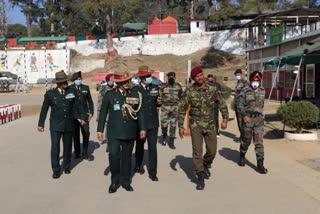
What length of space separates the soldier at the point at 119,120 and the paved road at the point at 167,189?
0.29m

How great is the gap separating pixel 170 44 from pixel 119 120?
187ft

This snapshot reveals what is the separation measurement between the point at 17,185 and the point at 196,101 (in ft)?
10.5

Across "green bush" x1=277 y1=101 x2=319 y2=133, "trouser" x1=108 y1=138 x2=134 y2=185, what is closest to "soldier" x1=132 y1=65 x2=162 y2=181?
"trouser" x1=108 y1=138 x2=134 y2=185

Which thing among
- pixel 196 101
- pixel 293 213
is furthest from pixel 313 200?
pixel 196 101

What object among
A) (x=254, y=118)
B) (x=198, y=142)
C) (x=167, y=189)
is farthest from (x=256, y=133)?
(x=167, y=189)

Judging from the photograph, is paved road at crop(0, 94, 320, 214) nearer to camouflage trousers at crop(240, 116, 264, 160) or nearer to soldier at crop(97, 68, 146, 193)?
soldier at crop(97, 68, 146, 193)

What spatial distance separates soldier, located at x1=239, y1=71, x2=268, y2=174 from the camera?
251 inches

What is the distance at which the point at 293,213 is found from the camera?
430cm

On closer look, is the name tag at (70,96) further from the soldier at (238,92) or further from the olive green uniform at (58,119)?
the soldier at (238,92)

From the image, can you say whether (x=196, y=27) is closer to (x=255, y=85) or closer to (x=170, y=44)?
(x=170, y=44)

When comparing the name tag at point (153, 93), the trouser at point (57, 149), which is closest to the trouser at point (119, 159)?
the trouser at point (57, 149)

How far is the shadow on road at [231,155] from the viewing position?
23.2ft

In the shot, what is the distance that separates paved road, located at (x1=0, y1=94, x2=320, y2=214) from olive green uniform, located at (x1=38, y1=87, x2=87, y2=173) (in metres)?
0.38

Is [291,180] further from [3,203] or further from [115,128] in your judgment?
[3,203]
